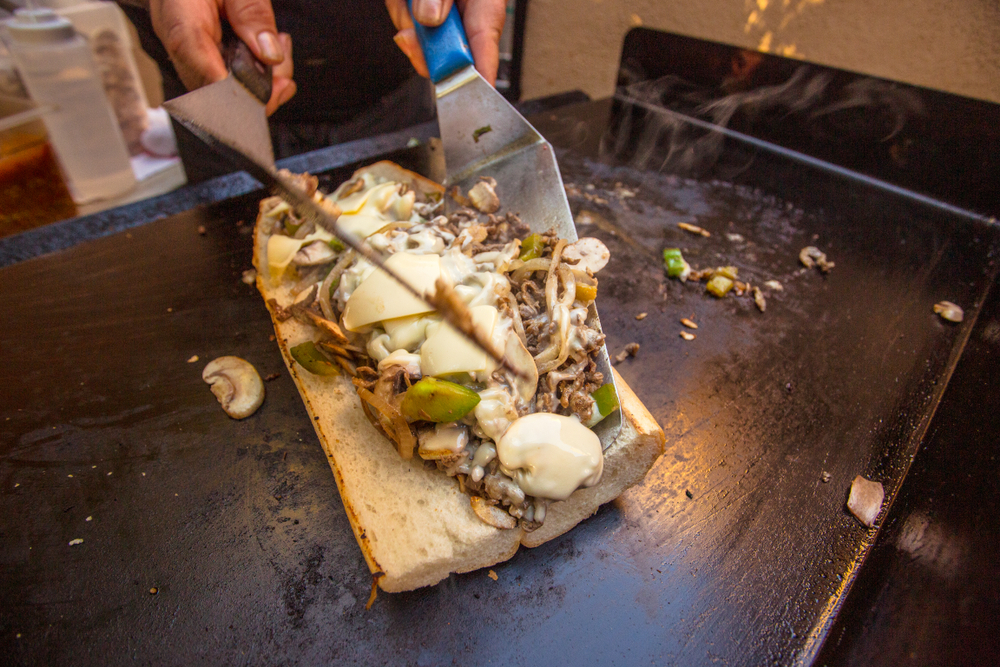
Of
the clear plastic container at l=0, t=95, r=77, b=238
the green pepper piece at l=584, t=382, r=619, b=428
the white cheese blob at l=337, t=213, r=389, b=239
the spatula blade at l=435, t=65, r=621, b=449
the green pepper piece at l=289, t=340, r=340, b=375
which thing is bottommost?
the clear plastic container at l=0, t=95, r=77, b=238

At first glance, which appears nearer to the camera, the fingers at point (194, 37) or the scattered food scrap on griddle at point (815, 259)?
the fingers at point (194, 37)

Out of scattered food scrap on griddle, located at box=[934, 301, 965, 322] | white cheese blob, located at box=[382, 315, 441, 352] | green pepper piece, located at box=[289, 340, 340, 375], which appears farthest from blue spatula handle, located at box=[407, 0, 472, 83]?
scattered food scrap on griddle, located at box=[934, 301, 965, 322]

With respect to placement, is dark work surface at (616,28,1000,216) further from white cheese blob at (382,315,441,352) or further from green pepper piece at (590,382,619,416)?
white cheese blob at (382,315,441,352)

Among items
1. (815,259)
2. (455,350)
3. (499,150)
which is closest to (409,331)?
(455,350)

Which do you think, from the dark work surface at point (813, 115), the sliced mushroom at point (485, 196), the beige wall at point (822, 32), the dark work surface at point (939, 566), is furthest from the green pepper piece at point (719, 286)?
the beige wall at point (822, 32)

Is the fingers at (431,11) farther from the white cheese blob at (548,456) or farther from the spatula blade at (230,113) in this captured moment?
the white cheese blob at (548,456)

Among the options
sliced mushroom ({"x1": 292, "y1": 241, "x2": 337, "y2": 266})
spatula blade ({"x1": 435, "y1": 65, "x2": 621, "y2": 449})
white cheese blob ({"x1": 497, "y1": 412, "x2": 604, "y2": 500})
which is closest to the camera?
white cheese blob ({"x1": 497, "y1": 412, "x2": 604, "y2": 500})

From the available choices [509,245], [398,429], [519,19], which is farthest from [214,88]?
[519,19]
